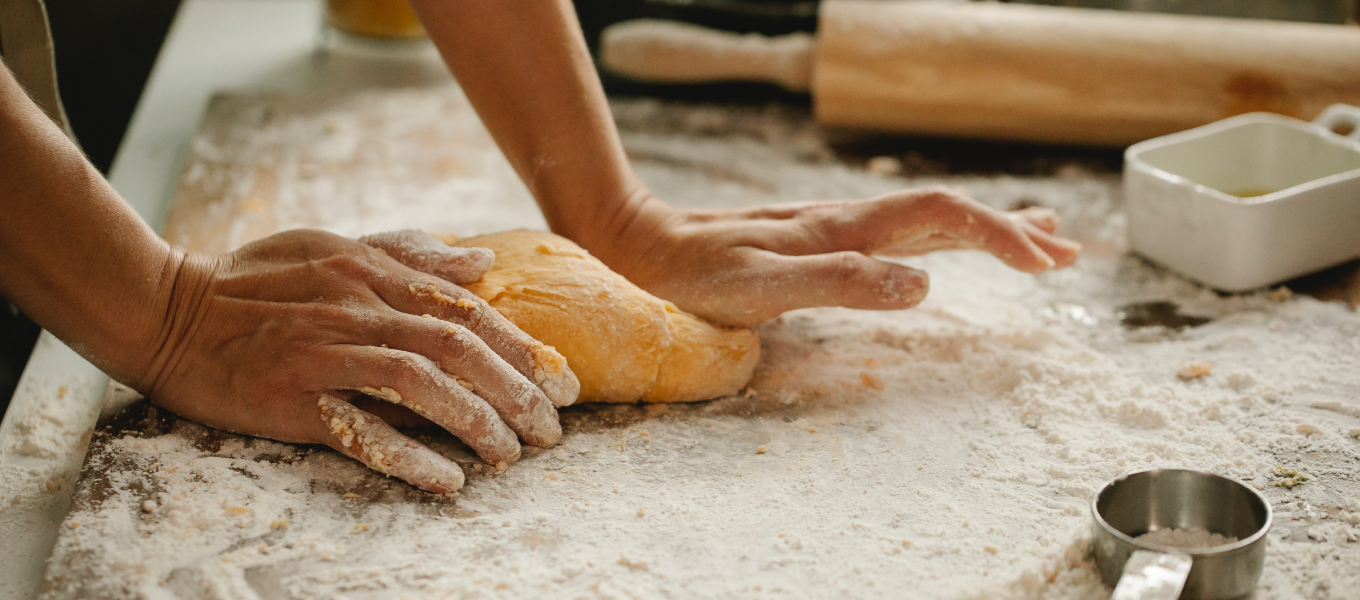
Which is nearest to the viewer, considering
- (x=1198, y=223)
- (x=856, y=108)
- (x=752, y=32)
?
(x=1198, y=223)

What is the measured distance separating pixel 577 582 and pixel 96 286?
807 millimetres

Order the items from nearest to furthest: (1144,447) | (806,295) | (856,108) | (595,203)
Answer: (1144,447) < (806,295) < (595,203) < (856,108)

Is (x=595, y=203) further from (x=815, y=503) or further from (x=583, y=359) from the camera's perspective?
(x=815, y=503)

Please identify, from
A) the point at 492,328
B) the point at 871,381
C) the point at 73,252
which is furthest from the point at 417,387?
the point at 871,381

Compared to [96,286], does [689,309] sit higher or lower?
lower

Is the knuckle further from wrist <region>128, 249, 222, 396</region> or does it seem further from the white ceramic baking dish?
wrist <region>128, 249, 222, 396</region>

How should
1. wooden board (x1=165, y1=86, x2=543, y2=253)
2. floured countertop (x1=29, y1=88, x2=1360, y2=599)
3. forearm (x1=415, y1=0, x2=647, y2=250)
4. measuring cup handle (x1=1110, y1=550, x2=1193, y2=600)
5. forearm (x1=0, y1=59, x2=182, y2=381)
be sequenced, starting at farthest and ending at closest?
wooden board (x1=165, y1=86, x2=543, y2=253) → forearm (x1=415, y1=0, x2=647, y2=250) → forearm (x1=0, y1=59, x2=182, y2=381) → floured countertop (x1=29, y1=88, x2=1360, y2=599) → measuring cup handle (x1=1110, y1=550, x2=1193, y2=600)

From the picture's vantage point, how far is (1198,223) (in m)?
1.90

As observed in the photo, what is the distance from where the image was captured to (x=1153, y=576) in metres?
0.98

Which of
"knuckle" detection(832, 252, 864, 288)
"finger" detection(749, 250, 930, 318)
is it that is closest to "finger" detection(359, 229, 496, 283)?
"finger" detection(749, 250, 930, 318)

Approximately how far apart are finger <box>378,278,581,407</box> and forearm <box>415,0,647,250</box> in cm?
36

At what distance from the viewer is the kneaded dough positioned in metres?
1.46

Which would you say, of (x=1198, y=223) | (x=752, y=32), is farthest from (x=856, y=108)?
(x=1198, y=223)

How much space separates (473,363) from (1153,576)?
87 centimetres
